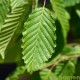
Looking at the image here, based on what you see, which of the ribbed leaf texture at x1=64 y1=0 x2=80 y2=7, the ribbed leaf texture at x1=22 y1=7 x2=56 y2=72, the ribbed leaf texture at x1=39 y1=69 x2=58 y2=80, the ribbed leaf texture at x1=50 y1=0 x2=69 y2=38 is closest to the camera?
the ribbed leaf texture at x1=22 y1=7 x2=56 y2=72

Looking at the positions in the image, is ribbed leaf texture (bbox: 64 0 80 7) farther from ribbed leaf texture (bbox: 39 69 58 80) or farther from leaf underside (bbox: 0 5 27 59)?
leaf underside (bbox: 0 5 27 59)

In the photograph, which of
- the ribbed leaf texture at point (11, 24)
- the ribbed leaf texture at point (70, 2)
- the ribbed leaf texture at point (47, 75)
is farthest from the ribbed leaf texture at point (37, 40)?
the ribbed leaf texture at point (70, 2)

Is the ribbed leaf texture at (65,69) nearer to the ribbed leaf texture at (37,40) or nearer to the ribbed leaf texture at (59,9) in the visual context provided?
the ribbed leaf texture at (59,9)

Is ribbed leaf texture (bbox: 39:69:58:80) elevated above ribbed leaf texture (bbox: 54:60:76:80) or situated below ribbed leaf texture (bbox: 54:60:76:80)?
above

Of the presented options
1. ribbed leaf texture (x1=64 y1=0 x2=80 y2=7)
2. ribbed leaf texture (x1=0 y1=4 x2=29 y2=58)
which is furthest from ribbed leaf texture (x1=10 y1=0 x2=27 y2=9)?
ribbed leaf texture (x1=64 y1=0 x2=80 y2=7)

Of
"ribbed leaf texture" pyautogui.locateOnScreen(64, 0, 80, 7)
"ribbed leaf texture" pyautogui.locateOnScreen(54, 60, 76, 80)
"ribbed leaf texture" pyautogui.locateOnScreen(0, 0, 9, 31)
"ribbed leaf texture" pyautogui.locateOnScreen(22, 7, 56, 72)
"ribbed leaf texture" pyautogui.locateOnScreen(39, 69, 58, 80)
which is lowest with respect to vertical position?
"ribbed leaf texture" pyautogui.locateOnScreen(54, 60, 76, 80)

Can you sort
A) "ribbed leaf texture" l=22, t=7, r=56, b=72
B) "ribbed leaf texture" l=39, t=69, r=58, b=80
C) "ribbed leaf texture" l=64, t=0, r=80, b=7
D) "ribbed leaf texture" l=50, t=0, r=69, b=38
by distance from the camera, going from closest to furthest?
"ribbed leaf texture" l=22, t=7, r=56, b=72, "ribbed leaf texture" l=50, t=0, r=69, b=38, "ribbed leaf texture" l=39, t=69, r=58, b=80, "ribbed leaf texture" l=64, t=0, r=80, b=7
